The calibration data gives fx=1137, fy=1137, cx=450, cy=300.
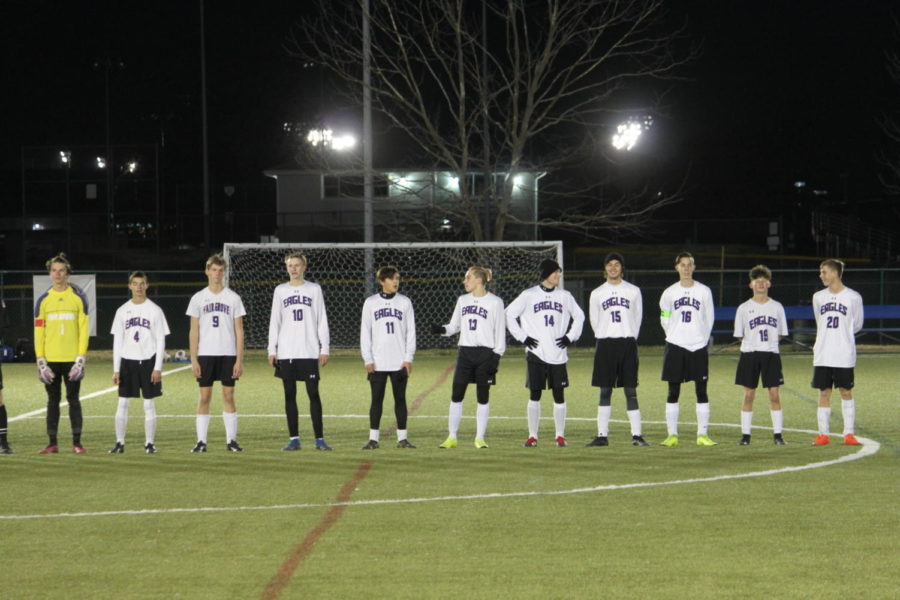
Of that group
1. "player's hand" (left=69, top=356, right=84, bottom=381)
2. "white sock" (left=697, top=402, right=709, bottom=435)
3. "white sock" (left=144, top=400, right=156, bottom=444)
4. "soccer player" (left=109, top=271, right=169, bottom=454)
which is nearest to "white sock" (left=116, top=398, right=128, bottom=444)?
"soccer player" (left=109, top=271, right=169, bottom=454)

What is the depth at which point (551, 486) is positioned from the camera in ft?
29.3

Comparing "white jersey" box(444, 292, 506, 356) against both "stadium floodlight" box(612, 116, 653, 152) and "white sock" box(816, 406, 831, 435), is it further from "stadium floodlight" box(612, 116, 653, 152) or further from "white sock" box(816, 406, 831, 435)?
"stadium floodlight" box(612, 116, 653, 152)

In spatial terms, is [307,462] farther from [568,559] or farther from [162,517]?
[568,559]

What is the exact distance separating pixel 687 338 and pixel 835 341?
4.78 feet

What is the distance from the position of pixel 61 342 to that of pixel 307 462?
290cm

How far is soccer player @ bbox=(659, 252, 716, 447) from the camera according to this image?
11.2 metres

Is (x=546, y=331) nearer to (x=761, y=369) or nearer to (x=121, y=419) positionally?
(x=761, y=369)

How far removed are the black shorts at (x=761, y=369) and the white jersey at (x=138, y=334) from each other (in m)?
5.78

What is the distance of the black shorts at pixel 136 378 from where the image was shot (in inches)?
438

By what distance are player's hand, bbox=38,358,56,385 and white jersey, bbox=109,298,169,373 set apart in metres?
0.66

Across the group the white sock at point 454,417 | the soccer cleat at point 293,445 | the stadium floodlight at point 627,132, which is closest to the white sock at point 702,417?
the white sock at point 454,417

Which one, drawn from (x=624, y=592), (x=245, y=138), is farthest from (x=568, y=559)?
(x=245, y=138)

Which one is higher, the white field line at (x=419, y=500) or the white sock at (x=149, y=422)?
the white sock at (x=149, y=422)

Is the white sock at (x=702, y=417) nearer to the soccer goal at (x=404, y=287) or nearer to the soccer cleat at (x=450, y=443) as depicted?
the soccer cleat at (x=450, y=443)
